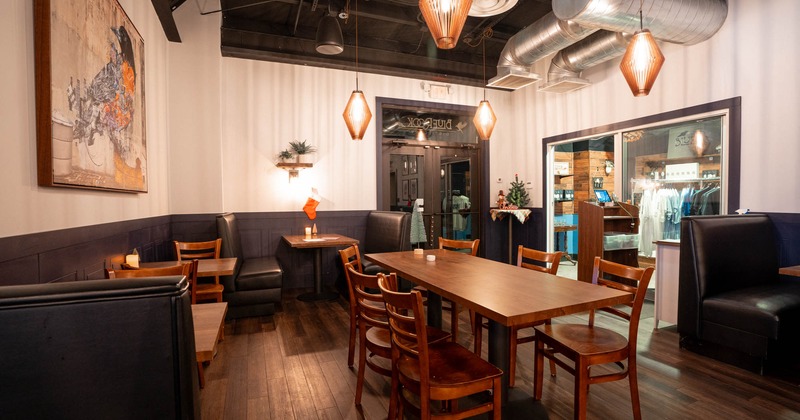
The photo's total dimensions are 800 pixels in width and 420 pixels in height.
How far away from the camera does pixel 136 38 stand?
3.52 meters

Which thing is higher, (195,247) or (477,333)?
(195,247)

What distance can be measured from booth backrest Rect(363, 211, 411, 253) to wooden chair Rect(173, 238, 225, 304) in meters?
2.11

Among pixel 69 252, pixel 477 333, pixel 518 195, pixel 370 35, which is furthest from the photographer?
pixel 518 195

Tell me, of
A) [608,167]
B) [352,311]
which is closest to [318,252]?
[352,311]

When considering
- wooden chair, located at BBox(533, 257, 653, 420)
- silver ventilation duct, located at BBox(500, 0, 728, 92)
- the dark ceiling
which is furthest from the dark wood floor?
the dark ceiling

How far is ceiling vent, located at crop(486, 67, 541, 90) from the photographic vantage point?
17.1ft

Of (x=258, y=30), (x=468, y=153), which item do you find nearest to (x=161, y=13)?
(x=258, y=30)

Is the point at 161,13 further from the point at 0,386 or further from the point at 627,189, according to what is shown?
the point at 627,189

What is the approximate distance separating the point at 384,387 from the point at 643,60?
3.00 metres

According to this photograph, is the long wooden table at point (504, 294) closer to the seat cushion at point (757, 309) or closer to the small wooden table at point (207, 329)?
the small wooden table at point (207, 329)

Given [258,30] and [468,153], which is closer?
[258,30]

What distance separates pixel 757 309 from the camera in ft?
9.68

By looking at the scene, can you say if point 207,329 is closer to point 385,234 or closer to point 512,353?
point 512,353

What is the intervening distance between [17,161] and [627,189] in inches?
231
